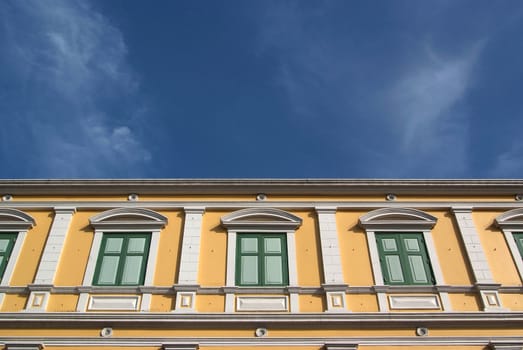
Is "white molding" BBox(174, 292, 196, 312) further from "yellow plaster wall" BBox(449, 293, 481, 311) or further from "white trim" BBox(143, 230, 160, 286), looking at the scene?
"yellow plaster wall" BBox(449, 293, 481, 311)

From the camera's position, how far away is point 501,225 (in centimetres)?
1330

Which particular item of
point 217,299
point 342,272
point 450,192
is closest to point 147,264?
point 217,299

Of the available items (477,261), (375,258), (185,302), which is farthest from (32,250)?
(477,261)

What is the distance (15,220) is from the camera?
44.1 feet

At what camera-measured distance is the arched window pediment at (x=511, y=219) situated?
13.3 meters

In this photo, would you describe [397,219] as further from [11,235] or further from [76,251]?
[11,235]

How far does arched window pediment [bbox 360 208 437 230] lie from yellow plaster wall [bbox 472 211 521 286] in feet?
4.05

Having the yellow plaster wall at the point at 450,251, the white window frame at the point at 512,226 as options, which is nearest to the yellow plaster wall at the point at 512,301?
the yellow plaster wall at the point at 450,251

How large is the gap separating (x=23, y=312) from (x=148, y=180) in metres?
4.58

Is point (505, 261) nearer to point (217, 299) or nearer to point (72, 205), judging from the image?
point (217, 299)

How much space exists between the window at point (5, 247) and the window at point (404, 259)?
9.00 m

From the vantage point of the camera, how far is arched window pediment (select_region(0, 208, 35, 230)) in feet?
43.6

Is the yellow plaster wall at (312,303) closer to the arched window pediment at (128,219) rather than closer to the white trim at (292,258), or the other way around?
the white trim at (292,258)

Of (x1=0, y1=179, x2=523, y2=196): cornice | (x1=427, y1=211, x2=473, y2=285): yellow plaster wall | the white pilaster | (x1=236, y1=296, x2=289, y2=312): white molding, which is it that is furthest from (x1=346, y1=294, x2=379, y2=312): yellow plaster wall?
(x1=0, y1=179, x2=523, y2=196): cornice
